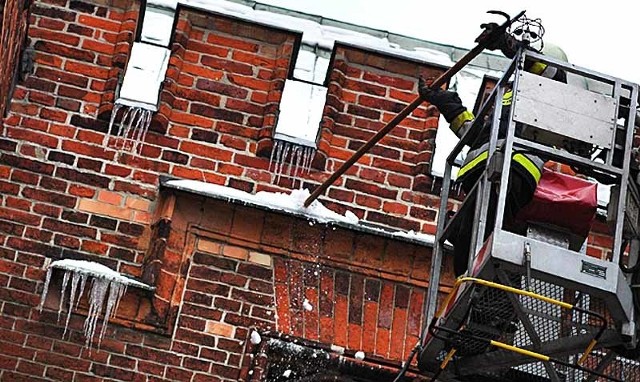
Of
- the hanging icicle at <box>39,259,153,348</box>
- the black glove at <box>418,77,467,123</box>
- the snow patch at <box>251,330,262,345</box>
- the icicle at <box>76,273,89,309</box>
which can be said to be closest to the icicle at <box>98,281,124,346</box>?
the hanging icicle at <box>39,259,153,348</box>

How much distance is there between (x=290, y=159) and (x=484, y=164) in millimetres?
1883

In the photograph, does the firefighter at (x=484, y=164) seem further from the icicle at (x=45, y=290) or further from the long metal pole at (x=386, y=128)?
the icicle at (x=45, y=290)

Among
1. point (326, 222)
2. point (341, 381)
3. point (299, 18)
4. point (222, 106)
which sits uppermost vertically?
point (299, 18)

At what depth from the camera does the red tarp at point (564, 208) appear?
7102mm

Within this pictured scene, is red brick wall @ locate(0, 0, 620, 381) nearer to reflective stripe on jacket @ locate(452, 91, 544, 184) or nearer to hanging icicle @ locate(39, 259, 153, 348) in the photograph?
hanging icicle @ locate(39, 259, 153, 348)

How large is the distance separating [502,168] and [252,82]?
101 inches

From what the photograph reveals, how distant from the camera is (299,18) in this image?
10203 millimetres

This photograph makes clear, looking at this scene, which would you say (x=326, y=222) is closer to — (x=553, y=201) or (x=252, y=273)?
(x=252, y=273)

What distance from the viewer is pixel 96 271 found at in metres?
8.44

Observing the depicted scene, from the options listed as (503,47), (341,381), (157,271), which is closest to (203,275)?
(157,271)

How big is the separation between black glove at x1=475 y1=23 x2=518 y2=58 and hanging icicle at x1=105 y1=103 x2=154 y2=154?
7.64 feet

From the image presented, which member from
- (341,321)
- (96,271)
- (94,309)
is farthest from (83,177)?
(341,321)

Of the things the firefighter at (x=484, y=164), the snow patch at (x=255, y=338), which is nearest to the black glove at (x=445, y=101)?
the firefighter at (x=484, y=164)

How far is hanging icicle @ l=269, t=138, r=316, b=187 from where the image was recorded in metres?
8.95
